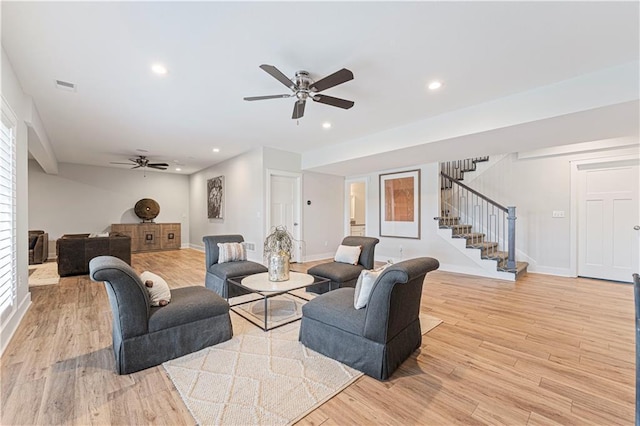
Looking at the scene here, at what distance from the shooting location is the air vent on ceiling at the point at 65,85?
3.17m

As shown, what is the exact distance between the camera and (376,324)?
2.02 m

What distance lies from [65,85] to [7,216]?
1580mm

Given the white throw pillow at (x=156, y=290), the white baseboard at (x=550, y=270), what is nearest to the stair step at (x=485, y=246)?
the white baseboard at (x=550, y=270)

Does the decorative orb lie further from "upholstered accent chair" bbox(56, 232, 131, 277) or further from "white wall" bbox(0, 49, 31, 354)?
"white wall" bbox(0, 49, 31, 354)

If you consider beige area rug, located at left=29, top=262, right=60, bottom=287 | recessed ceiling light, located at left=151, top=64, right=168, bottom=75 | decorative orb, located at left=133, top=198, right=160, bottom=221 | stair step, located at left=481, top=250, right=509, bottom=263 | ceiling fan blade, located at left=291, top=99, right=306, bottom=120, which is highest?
recessed ceiling light, located at left=151, top=64, right=168, bottom=75

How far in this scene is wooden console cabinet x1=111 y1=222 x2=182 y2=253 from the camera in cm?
861

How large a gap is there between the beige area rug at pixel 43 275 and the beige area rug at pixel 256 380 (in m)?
4.46

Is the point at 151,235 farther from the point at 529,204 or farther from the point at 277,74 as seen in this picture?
the point at 529,204

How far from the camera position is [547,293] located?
4.16 meters

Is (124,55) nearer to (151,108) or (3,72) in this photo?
(3,72)

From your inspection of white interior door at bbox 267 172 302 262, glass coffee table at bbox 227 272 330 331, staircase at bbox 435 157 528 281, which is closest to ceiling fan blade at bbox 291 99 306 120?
glass coffee table at bbox 227 272 330 331

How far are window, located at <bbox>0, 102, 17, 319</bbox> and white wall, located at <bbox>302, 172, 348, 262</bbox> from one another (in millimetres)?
4831

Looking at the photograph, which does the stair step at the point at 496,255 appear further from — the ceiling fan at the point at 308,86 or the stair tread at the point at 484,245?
the ceiling fan at the point at 308,86

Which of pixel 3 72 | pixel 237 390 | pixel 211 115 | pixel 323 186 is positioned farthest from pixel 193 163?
pixel 237 390
